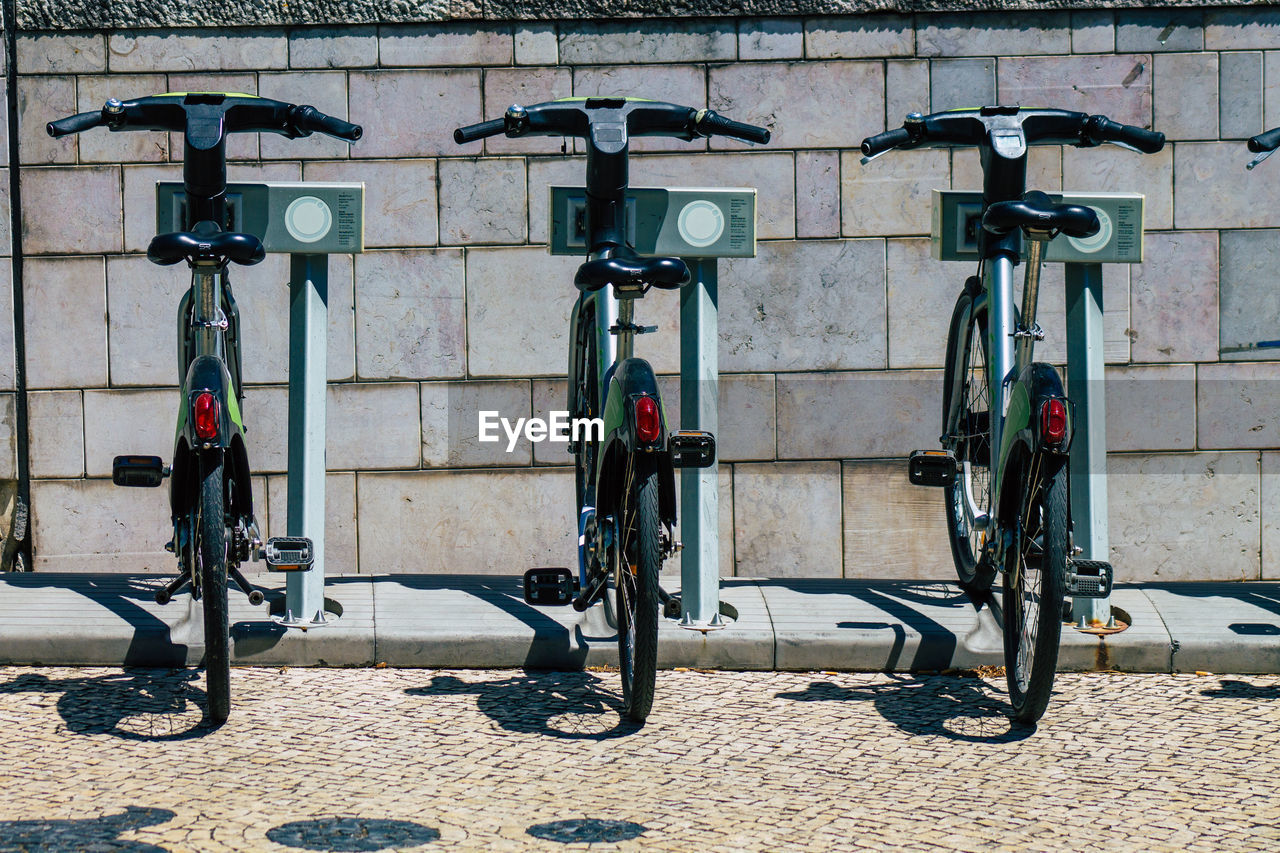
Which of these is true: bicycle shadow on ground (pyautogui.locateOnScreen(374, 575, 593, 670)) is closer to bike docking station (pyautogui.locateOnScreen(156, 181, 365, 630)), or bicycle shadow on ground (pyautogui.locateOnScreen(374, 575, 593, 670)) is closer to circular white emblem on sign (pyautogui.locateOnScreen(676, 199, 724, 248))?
bike docking station (pyautogui.locateOnScreen(156, 181, 365, 630))

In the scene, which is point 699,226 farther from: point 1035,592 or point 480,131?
point 1035,592

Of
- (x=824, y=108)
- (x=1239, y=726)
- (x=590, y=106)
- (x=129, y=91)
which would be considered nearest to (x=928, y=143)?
(x=590, y=106)

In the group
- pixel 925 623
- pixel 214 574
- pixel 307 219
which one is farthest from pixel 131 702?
pixel 925 623

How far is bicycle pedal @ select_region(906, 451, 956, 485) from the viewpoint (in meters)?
5.72

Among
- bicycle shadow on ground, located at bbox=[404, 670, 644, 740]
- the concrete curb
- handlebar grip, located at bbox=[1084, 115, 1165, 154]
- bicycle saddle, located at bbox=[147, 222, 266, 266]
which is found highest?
handlebar grip, located at bbox=[1084, 115, 1165, 154]

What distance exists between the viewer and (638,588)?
176 inches

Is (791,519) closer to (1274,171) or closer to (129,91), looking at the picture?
(1274,171)

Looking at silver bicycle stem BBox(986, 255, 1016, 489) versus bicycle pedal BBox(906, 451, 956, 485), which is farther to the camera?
bicycle pedal BBox(906, 451, 956, 485)

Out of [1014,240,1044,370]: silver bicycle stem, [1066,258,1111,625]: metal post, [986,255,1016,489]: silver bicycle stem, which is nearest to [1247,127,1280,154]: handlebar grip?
[1066,258,1111,625]: metal post

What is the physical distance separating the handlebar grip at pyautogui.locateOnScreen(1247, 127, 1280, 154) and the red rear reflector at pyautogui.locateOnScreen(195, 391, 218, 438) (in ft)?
12.1

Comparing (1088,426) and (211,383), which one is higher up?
(211,383)

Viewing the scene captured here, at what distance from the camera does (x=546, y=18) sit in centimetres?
734

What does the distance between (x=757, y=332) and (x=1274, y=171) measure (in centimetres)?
264

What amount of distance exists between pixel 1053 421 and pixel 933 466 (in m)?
1.27
